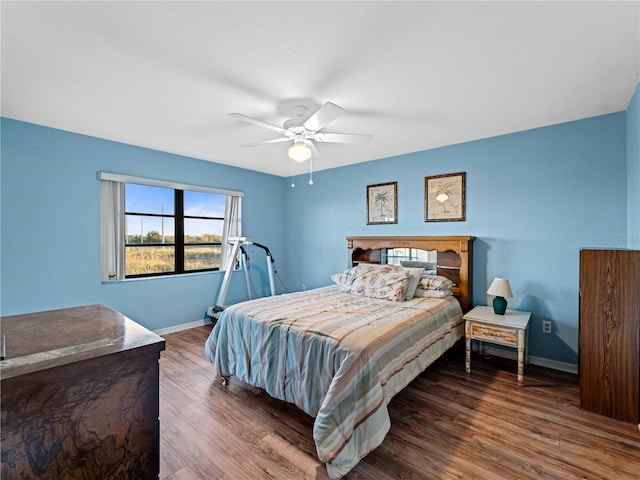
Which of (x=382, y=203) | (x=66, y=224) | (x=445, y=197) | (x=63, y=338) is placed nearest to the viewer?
(x=63, y=338)

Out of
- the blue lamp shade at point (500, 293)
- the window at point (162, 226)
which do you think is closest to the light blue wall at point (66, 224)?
the window at point (162, 226)

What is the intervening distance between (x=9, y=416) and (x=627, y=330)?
3302mm

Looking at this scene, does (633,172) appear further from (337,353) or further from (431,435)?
(337,353)

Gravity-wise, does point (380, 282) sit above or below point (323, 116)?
below

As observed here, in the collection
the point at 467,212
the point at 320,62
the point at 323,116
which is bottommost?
the point at 467,212

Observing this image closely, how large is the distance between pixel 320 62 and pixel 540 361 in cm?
348

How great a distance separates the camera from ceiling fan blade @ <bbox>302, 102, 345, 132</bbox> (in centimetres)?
213

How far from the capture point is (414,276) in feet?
11.0

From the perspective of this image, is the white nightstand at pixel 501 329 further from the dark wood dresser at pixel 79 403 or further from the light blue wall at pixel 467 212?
the dark wood dresser at pixel 79 403

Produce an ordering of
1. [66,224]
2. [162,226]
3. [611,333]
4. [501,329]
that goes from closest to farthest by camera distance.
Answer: [611,333] → [501,329] → [66,224] → [162,226]

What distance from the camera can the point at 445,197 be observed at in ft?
12.2

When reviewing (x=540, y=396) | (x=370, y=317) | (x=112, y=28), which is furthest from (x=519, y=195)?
(x=112, y=28)

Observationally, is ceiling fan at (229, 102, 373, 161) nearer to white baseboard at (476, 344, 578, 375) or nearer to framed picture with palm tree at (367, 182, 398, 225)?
framed picture with palm tree at (367, 182, 398, 225)

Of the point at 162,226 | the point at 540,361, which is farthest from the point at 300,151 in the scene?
the point at 540,361
